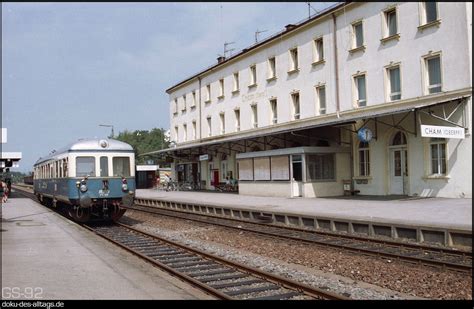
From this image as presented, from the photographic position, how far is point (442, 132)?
57.6ft

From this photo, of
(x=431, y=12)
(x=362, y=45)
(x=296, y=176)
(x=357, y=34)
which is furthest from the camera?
(x=357, y=34)

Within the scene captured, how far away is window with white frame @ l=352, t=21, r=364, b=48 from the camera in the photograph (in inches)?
956

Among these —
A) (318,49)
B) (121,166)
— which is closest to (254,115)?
(318,49)

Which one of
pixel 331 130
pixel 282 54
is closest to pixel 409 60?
pixel 331 130

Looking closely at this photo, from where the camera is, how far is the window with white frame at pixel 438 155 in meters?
19.5

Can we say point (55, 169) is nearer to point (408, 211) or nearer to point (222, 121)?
point (408, 211)

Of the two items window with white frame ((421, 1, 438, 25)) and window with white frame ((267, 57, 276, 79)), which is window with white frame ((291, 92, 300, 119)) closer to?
window with white frame ((267, 57, 276, 79))

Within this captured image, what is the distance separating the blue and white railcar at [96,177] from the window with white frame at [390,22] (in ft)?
43.6

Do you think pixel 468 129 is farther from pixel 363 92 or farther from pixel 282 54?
pixel 282 54

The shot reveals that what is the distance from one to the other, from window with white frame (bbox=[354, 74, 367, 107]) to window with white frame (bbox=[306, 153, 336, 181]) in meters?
2.96

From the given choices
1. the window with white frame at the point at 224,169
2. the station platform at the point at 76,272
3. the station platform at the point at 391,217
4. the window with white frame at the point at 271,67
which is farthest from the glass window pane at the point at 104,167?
the window with white frame at the point at 224,169

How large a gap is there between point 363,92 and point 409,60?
3301 millimetres

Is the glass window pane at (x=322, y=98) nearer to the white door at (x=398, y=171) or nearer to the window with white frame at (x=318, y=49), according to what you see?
the window with white frame at (x=318, y=49)

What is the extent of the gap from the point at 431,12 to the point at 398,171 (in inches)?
271
